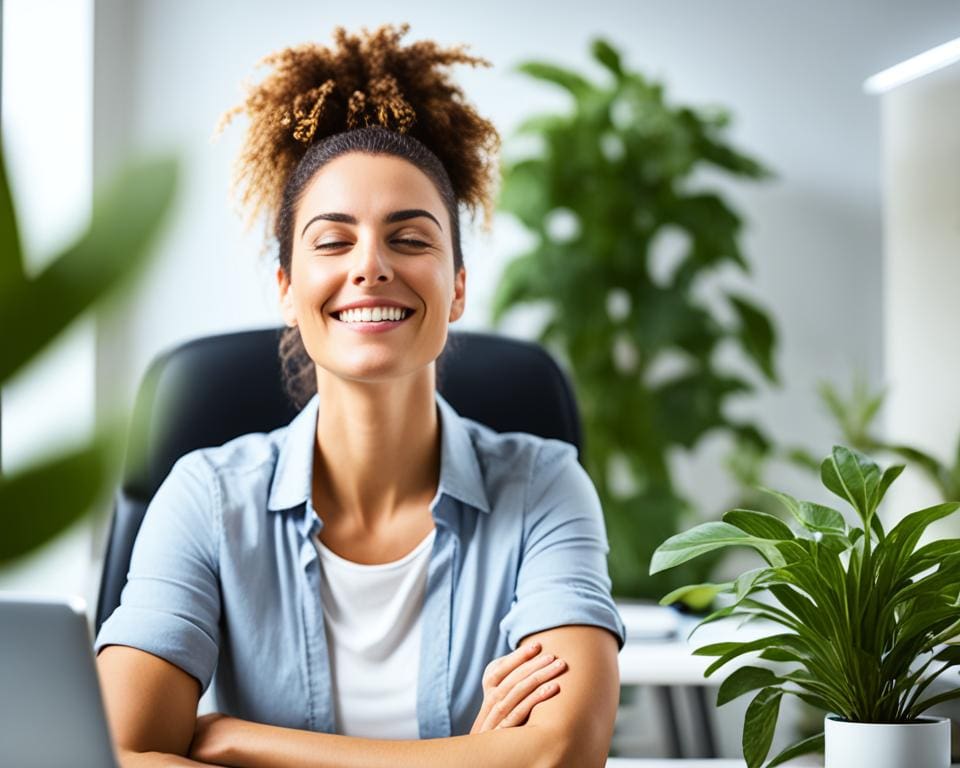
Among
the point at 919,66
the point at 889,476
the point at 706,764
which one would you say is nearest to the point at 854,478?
the point at 889,476

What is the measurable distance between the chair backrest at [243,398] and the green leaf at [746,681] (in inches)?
21.0

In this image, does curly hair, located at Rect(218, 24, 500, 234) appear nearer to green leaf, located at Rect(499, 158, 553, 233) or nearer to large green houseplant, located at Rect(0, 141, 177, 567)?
large green houseplant, located at Rect(0, 141, 177, 567)

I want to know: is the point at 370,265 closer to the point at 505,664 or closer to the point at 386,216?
the point at 386,216

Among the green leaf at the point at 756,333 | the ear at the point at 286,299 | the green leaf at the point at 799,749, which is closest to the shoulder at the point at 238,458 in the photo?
the ear at the point at 286,299

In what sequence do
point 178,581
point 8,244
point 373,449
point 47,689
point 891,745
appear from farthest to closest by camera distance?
point 373,449, point 178,581, point 891,745, point 47,689, point 8,244

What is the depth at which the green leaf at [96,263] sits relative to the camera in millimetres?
248

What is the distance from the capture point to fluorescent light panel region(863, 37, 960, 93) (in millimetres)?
2275

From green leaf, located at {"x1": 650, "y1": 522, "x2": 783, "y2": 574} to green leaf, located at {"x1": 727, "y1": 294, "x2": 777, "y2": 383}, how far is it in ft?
7.01

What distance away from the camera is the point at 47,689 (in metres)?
0.60

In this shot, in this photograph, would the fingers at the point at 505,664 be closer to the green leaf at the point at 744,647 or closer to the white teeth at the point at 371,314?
the green leaf at the point at 744,647

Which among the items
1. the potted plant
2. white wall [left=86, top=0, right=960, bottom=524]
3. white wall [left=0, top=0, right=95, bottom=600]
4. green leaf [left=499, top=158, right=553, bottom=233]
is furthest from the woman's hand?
white wall [left=86, top=0, right=960, bottom=524]

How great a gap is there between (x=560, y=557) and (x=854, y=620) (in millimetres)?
368

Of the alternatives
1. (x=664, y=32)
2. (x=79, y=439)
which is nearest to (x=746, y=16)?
(x=664, y=32)

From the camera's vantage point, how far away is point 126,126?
10.3 feet
